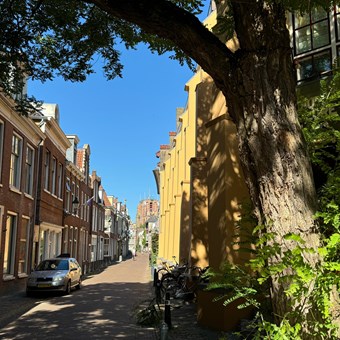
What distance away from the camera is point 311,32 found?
26.7ft

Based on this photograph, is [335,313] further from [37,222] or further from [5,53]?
[37,222]

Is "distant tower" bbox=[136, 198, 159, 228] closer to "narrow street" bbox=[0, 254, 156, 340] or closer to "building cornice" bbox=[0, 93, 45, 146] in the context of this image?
"building cornice" bbox=[0, 93, 45, 146]

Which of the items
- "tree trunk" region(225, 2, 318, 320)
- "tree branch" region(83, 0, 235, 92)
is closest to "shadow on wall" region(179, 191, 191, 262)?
"tree branch" region(83, 0, 235, 92)

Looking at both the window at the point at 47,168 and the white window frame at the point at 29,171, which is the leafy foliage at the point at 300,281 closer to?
the white window frame at the point at 29,171

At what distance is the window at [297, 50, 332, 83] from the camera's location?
778 centimetres

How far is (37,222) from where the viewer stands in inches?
859

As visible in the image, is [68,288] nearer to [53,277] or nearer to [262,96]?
[53,277]

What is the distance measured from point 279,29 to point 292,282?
2.05 meters

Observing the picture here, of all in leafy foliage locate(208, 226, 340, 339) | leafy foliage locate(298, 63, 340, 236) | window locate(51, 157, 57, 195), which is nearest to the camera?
leafy foliage locate(208, 226, 340, 339)

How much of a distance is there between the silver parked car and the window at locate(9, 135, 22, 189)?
3775 mm

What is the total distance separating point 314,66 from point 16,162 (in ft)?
48.6

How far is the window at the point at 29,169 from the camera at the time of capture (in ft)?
68.0

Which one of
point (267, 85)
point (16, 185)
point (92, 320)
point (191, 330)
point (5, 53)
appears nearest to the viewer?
point (267, 85)

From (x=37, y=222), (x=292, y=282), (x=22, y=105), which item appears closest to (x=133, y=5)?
(x=292, y=282)
